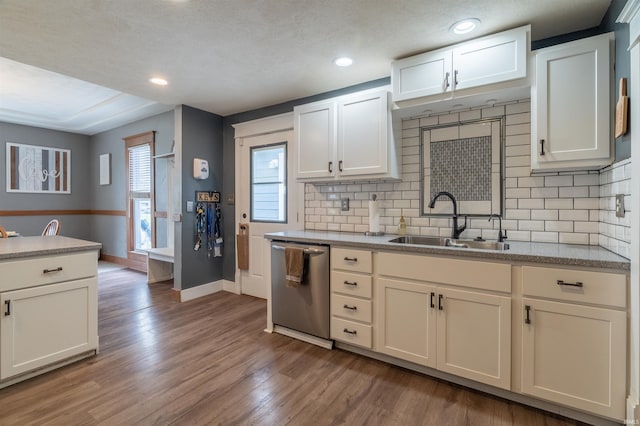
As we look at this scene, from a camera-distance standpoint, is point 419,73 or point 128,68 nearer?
point 419,73

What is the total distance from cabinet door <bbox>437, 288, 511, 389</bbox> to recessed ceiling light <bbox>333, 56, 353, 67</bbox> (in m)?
1.96

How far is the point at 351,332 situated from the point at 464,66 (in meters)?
2.17

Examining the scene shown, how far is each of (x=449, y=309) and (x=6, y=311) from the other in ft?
9.26

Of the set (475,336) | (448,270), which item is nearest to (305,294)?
(448,270)

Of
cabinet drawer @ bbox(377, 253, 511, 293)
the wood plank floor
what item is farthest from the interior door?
cabinet drawer @ bbox(377, 253, 511, 293)

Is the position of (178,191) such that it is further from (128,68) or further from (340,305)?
(340,305)

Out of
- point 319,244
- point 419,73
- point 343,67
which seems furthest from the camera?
point 343,67

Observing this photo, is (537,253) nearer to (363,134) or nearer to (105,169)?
(363,134)

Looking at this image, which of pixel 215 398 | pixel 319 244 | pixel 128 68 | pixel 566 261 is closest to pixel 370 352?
pixel 319 244

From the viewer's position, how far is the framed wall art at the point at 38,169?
5.50 meters

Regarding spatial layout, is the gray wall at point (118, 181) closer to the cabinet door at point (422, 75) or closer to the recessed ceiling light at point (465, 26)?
the cabinet door at point (422, 75)

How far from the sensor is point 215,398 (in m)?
1.88

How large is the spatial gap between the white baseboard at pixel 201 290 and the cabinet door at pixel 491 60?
11.9 feet

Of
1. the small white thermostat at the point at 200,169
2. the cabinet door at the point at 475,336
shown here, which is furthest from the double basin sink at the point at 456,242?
the small white thermostat at the point at 200,169
